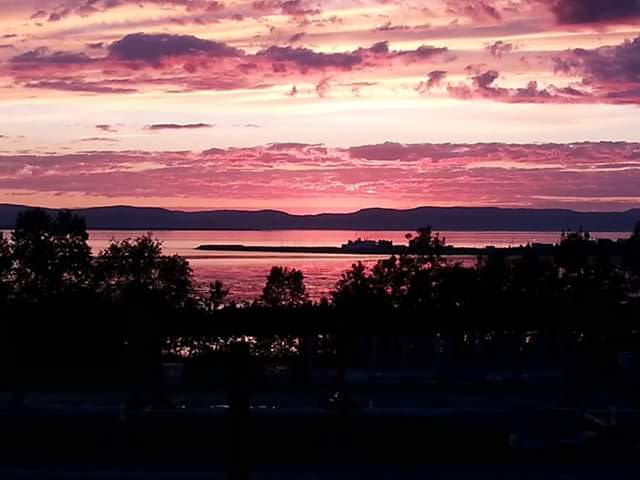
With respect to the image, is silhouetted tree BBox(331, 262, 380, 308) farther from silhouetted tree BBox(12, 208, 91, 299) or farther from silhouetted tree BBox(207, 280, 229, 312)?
silhouetted tree BBox(12, 208, 91, 299)

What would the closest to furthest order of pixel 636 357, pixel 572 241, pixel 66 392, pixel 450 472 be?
1. pixel 450 472
2. pixel 66 392
3. pixel 636 357
4. pixel 572 241

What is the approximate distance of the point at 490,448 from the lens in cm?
1543

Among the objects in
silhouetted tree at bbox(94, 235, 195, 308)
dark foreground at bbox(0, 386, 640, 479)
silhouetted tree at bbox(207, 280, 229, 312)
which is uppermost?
silhouetted tree at bbox(94, 235, 195, 308)

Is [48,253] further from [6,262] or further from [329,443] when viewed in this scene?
[329,443]

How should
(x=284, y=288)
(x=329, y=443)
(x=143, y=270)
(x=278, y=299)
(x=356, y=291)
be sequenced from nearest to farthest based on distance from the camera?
1. (x=329, y=443)
2. (x=356, y=291)
3. (x=143, y=270)
4. (x=278, y=299)
5. (x=284, y=288)

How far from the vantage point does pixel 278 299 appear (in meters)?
42.7

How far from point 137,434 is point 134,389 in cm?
191

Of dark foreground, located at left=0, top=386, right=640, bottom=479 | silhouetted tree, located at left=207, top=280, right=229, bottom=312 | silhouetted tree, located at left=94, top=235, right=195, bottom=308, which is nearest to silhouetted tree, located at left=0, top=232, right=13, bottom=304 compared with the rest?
silhouetted tree, located at left=94, top=235, right=195, bottom=308

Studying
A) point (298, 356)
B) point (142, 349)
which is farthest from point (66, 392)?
point (298, 356)

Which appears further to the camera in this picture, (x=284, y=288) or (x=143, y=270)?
(x=284, y=288)

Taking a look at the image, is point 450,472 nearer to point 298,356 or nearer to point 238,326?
point 298,356

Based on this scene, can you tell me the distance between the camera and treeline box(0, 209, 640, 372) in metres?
26.5

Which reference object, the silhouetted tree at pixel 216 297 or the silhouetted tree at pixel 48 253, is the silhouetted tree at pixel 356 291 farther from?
the silhouetted tree at pixel 48 253

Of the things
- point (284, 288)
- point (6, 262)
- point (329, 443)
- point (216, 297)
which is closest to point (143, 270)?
point (216, 297)
